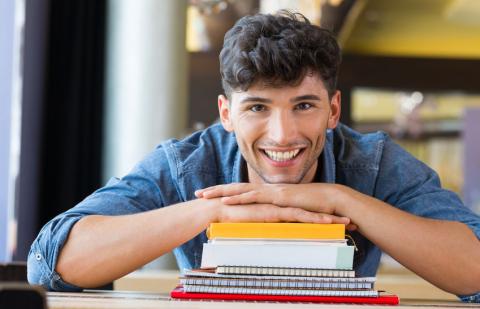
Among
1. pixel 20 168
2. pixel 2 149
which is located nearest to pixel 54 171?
pixel 20 168

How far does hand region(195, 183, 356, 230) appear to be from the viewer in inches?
64.7

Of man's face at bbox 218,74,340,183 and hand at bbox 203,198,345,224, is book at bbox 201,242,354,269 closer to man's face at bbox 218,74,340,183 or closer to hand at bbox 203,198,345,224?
hand at bbox 203,198,345,224

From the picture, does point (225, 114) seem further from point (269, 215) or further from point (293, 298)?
point (293, 298)

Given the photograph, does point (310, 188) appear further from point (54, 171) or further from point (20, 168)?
point (54, 171)

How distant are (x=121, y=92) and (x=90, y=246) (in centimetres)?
260

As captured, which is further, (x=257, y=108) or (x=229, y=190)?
(x=257, y=108)

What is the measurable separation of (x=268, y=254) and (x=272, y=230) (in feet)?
0.13

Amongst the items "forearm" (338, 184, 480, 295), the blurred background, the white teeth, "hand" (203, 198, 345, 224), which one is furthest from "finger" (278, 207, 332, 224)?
the blurred background

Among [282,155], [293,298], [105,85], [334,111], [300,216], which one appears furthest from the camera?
[105,85]

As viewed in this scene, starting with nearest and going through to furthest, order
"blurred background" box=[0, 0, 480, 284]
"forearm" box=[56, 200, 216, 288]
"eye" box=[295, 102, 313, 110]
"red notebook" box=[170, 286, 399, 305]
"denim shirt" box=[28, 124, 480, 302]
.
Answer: "red notebook" box=[170, 286, 399, 305]
"forearm" box=[56, 200, 216, 288]
"eye" box=[295, 102, 313, 110]
"denim shirt" box=[28, 124, 480, 302]
"blurred background" box=[0, 0, 480, 284]

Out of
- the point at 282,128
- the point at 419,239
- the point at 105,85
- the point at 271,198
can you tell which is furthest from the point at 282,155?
the point at 105,85

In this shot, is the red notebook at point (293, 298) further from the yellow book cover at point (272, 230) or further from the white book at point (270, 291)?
the yellow book cover at point (272, 230)

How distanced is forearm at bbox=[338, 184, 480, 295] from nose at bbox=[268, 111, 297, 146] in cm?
17

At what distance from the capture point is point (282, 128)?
1752 mm
